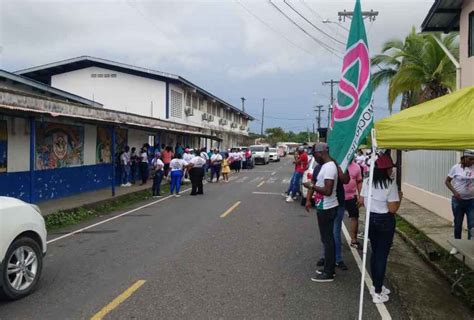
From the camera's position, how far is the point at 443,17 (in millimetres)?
A: 13250

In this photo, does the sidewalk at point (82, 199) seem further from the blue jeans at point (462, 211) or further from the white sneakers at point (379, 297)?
the blue jeans at point (462, 211)

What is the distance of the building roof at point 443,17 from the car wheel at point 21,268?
10.9 m

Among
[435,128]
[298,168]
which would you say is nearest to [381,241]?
[435,128]

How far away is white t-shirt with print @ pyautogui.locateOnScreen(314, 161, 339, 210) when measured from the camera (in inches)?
260

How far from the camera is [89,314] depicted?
5207 millimetres

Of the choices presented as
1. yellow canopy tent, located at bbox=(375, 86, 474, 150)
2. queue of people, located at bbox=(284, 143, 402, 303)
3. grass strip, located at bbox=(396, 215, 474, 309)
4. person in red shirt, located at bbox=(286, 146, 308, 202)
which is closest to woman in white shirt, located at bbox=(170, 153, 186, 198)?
person in red shirt, located at bbox=(286, 146, 308, 202)

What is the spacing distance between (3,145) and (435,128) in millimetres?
11578

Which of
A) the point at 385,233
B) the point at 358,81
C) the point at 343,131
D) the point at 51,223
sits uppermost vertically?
the point at 358,81

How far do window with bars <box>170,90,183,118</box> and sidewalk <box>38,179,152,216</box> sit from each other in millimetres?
15242

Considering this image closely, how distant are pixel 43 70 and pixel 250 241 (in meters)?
29.6

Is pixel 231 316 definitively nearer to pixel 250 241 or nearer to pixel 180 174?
pixel 250 241

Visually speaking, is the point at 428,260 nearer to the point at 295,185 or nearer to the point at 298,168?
the point at 298,168

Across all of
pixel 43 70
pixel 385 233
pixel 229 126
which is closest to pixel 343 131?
pixel 385 233

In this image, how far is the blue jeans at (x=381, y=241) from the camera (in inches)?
228
